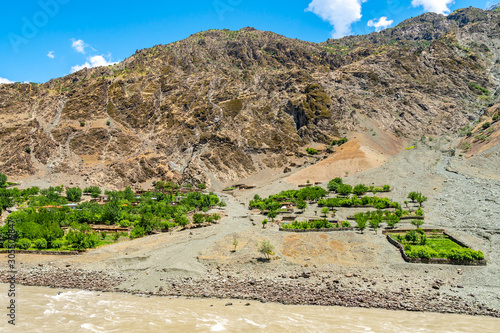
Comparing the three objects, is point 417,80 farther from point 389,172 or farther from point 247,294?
point 247,294

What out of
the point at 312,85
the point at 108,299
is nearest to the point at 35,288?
the point at 108,299

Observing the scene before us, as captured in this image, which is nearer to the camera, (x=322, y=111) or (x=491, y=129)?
(x=491, y=129)

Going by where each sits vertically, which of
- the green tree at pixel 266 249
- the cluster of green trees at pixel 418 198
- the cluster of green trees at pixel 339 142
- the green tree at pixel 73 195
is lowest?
the green tree at pixel 266 249

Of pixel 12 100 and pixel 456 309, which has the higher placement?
pixel 12 100

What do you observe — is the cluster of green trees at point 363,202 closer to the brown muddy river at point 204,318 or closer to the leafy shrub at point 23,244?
the brown muddy river at point 204,318

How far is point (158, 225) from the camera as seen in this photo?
4894cm

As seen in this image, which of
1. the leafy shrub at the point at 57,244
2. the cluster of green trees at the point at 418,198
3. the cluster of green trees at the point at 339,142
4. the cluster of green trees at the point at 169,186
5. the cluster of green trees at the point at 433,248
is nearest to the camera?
the cluster of green trees at the point at 433,248

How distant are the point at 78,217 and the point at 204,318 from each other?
40.4 metres

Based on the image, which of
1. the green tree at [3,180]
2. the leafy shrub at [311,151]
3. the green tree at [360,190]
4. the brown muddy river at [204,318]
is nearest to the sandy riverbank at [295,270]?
the brown muddy river at [204,318]

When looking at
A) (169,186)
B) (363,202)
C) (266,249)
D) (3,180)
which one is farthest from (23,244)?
(3,180)

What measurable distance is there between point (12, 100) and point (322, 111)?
119 meters

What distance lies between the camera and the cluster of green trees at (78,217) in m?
38.2

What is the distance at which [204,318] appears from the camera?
20.5 m

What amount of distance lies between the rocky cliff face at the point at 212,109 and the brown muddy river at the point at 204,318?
7697 cm
